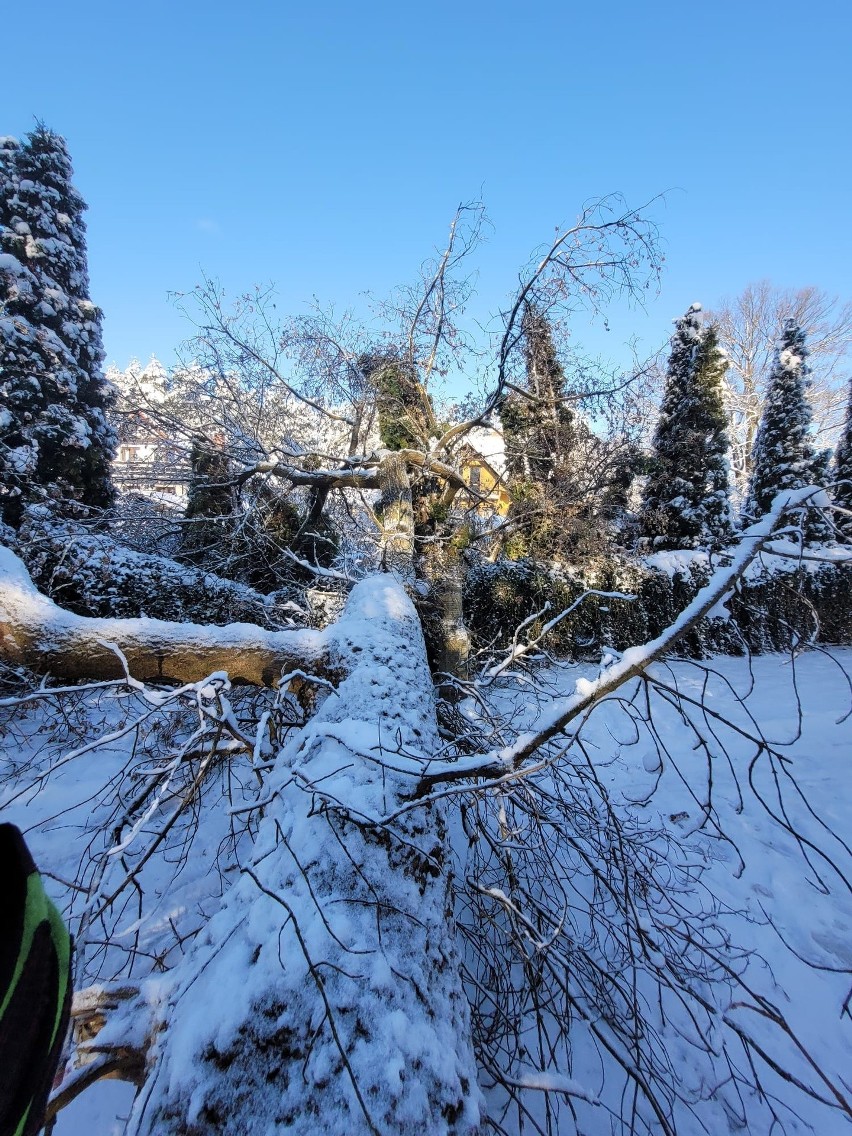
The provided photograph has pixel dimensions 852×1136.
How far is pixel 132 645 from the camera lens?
92.1 inches

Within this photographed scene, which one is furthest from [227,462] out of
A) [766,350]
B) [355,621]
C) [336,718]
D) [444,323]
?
[766,350]

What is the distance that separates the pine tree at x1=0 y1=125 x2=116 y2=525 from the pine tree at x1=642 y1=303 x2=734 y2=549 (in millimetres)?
10250

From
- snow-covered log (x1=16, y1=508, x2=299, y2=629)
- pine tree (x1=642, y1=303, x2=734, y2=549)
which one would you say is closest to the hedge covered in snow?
pine tree (x1=642, y1=303, x2=734, y2=549)

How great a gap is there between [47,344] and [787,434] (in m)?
14.8

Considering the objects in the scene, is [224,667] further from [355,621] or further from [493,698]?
[493,698]

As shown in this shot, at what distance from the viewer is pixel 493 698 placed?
567 centimetres

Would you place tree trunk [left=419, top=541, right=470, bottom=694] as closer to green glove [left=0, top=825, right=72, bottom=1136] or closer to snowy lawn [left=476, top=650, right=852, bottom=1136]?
snowy lawn [left=476, top=650, right=852, bottom=1136]

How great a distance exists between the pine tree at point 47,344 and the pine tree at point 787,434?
13.0 metres

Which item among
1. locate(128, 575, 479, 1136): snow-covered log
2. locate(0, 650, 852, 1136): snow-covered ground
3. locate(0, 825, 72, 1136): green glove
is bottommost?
locate(0, 650, 852, 1136): snow-covered ground

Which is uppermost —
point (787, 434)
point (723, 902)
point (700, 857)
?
point (787, 434)

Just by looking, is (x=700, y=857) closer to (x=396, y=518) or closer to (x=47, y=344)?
(x=396, y=518)

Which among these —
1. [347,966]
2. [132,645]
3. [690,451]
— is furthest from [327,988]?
[690,451]

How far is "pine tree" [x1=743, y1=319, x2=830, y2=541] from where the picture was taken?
10.2 m

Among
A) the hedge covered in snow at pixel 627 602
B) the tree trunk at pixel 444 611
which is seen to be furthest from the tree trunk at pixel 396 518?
the hedge covered in snow at pixel 627 602
